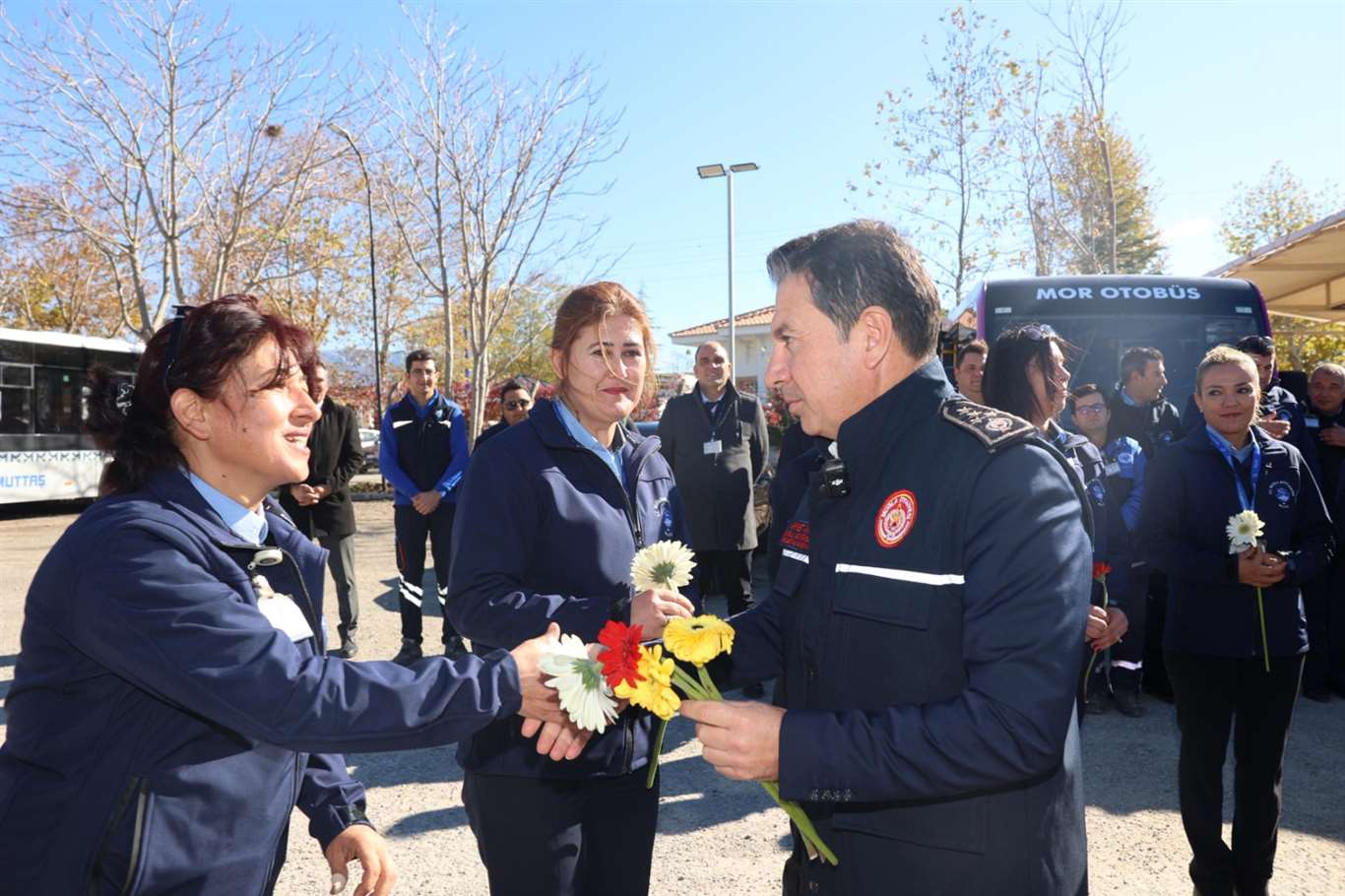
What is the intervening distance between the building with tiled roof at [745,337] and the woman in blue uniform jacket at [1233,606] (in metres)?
36.7

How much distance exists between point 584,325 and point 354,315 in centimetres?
3464

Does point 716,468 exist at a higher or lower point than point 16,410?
lower

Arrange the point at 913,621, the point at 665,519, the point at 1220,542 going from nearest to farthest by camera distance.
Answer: the point at 913,621, the point at 665,519, the point at 1220,542

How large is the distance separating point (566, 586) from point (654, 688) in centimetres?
78

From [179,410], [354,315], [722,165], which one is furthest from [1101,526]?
[354,315]

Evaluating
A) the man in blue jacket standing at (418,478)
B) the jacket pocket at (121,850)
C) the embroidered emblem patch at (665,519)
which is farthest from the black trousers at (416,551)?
the jacket pocket at (121,850)

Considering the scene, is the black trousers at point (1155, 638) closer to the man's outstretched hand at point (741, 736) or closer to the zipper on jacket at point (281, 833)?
the man's outstretched hand at point (741, 736)

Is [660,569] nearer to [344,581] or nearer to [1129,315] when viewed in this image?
[344,581]

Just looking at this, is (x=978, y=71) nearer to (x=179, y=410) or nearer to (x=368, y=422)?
(x=179, y=410)

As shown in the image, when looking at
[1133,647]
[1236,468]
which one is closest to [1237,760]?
[1236,468]

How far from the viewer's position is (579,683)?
186 cm

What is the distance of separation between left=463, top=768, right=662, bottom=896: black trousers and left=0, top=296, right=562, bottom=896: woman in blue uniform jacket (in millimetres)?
463

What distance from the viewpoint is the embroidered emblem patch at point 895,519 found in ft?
5.45

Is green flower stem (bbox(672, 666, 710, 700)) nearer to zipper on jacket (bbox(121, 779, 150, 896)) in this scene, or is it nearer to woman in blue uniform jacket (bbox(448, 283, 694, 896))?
woman in blue uniform jacket (bbox(448, 283, 694, 896))
